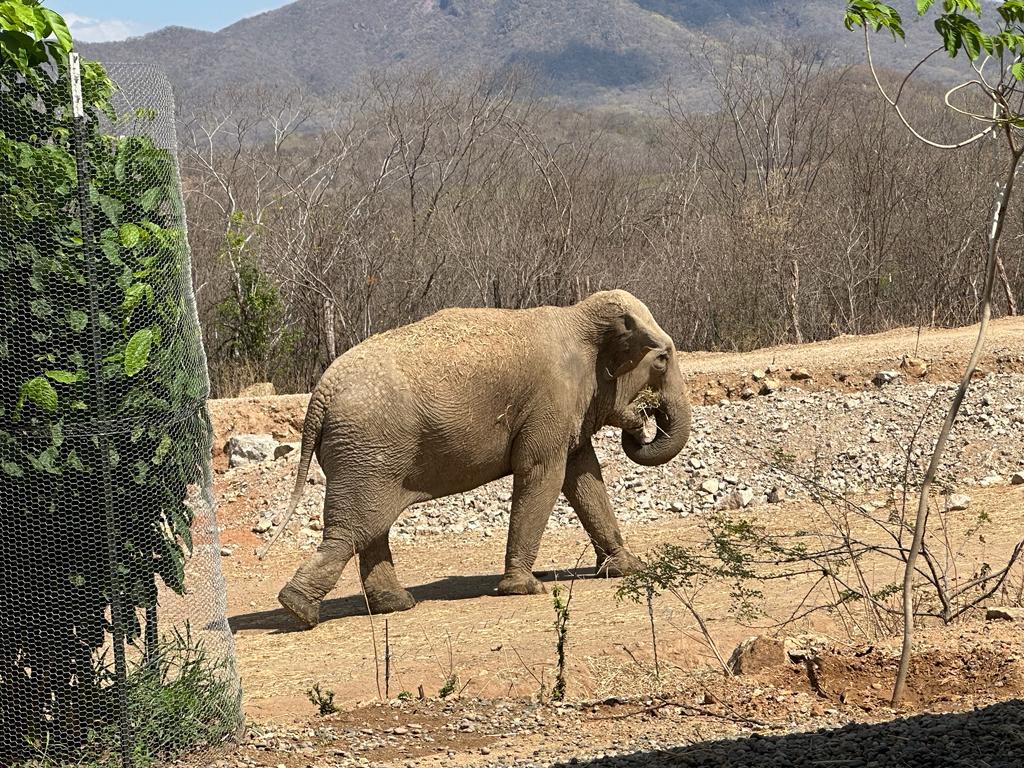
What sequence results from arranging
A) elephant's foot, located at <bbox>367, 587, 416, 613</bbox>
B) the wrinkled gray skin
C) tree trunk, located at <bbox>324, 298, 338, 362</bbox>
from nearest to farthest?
1. the wrinkled gray skin
2. elephant's foot, located at <bbox>367, 587, 416, 613</bbox>
3. tree trunk, located at <bbox>324, 298, 338, 362</bbox>

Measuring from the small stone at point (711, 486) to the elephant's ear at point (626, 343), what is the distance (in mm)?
4278

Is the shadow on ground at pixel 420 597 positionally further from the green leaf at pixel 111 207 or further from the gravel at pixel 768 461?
the green leaf at pixel 111 207

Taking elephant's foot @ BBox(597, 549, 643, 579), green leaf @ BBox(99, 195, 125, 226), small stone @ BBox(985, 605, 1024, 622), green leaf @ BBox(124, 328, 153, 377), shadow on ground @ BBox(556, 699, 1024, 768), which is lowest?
elephant's foot @ BBox(597, 549, 643, 579)

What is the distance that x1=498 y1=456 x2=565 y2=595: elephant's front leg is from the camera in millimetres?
10055

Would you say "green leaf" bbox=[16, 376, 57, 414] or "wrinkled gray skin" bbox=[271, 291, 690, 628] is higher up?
"green leaf" bbox=[16, 376, 57, 414]

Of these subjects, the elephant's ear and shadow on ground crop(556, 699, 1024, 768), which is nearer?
shadow on ground crop(556, 699, 1024, 768)

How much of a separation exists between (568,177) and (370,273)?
877 centimetres

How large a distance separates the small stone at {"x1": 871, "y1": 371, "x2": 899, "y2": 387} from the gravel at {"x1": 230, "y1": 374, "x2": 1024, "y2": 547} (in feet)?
1.36

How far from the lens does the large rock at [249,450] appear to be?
56.5 ft

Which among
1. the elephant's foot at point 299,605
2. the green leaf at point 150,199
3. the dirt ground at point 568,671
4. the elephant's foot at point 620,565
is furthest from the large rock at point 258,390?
the green leaf at point 150,199

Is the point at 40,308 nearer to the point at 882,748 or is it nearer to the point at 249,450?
the point at 882,748

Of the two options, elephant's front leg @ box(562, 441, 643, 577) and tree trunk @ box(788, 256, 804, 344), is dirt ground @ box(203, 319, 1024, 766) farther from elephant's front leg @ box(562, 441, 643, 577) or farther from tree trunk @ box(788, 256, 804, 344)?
tree trunk @ box(788, 256, 804, 344)

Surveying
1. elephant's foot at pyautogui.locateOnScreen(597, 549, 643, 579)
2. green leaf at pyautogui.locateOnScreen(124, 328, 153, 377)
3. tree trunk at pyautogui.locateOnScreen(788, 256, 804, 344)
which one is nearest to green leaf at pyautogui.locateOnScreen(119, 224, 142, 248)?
green leaf at pyautogui.locateOnScreen(124, 328, 153, 377)

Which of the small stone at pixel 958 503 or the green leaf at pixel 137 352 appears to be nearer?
the green leaf at pixel 137 352
